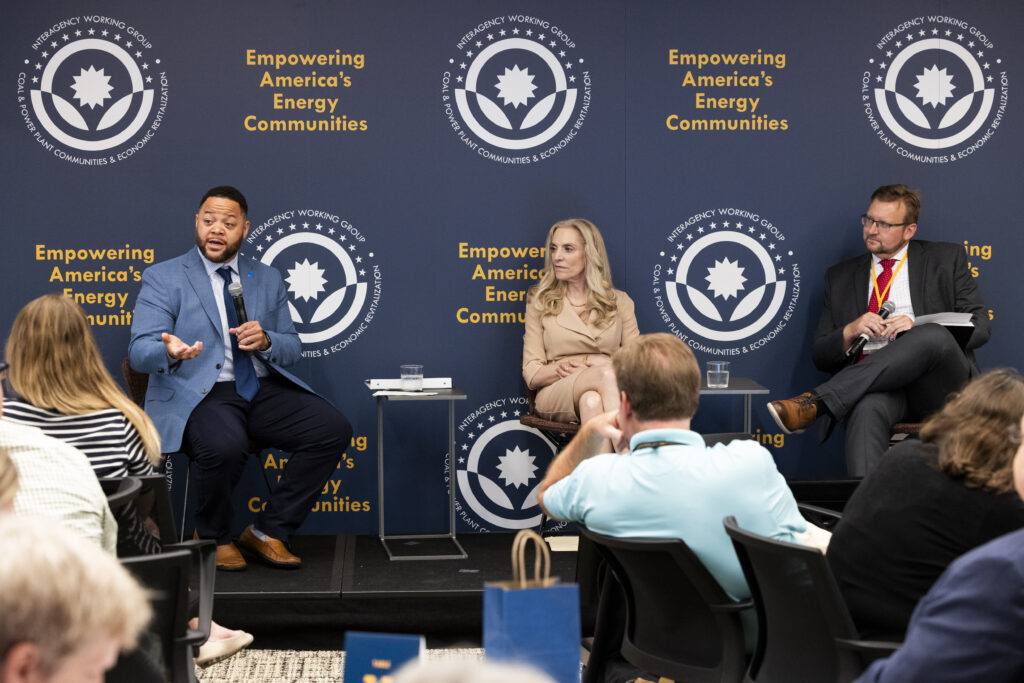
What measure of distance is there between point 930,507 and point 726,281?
139 inches

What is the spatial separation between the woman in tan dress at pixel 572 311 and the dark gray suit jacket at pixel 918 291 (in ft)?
3.02

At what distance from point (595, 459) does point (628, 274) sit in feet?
10.4

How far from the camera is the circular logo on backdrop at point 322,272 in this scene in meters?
5.30

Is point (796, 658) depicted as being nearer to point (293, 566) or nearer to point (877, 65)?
point (293, 566)

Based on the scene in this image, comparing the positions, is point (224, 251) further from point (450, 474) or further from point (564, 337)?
point (564, 337)

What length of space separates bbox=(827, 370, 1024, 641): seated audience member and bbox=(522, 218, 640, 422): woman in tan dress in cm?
288

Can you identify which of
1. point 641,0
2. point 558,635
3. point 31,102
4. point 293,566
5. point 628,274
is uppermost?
point 641,0

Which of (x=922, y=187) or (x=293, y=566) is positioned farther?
(x=922, y=187)

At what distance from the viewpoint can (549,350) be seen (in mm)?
5141

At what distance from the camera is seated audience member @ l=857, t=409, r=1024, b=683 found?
3.93 ft

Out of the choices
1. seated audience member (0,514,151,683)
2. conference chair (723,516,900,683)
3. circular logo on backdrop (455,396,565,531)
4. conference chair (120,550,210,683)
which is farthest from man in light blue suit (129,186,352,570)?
seated audience member (0,514,151,683)

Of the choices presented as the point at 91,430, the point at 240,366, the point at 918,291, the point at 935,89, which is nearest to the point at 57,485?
the point at 91,430

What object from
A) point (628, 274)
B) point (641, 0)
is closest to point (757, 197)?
point (628, 274)

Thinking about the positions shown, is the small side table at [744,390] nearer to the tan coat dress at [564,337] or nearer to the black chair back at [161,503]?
the tan coat dress at [564,337]
